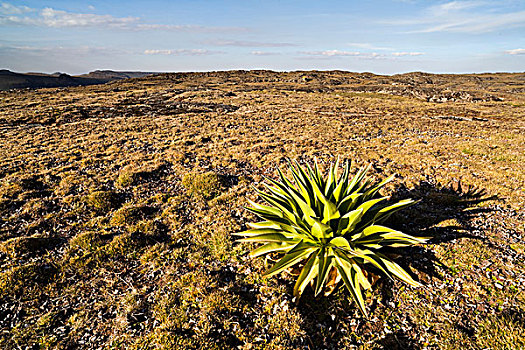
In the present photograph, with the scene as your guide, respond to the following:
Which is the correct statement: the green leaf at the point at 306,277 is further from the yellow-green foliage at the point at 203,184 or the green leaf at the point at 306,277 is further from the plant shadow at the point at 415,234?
the yellow-green foliage at the point at 203,184

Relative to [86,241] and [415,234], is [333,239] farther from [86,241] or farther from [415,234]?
[86,241]

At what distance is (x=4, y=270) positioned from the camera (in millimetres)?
6699

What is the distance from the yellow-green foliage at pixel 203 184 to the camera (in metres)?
10.7

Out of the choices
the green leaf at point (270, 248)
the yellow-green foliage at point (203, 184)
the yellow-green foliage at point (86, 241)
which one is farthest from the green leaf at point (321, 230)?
the yellow-green foliage at point (86, 241)

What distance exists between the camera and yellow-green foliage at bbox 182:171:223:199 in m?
10.7

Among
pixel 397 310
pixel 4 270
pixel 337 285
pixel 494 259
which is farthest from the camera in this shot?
pixel 4 270

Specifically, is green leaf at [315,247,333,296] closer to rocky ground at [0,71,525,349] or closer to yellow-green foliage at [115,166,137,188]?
rocky ground at [0,71,525,349]

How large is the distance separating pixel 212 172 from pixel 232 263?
6274 mm

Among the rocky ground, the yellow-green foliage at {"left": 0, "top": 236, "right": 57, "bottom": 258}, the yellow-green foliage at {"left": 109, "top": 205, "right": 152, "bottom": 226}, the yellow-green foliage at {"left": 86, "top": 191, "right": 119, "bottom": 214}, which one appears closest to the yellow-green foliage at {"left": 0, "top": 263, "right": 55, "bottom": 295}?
the rocky ground

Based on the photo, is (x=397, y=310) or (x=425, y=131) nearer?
(x=397, y=310)

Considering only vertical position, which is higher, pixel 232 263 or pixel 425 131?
pixel 425 131

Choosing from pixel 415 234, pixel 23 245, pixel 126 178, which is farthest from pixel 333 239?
pixel 126 178

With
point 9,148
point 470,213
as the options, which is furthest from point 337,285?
point 9,148

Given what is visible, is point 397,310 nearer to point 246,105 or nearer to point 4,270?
point 4,270
